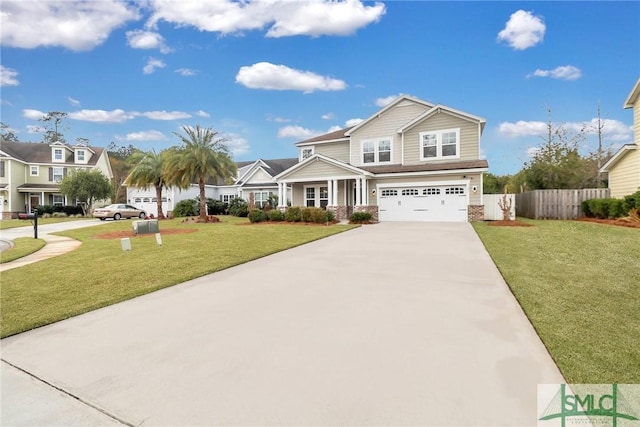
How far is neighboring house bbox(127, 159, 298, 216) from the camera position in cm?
3277

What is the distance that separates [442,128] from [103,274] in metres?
20.3

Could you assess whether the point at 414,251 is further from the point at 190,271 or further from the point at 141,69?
the point at 141,69

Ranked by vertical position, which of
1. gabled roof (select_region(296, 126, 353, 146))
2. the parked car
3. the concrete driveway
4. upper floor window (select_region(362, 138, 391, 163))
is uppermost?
gabled roof (select_region(296, 126, 353, 146))

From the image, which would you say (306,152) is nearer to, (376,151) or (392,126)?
(376,151)

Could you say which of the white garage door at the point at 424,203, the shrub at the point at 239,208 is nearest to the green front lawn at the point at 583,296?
the white garage door at the point at 424,203

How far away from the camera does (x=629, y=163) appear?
17.5 m

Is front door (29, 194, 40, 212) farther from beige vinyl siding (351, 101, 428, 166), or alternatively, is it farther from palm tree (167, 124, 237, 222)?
beige vinyl siding (351, 101, 428, 166)

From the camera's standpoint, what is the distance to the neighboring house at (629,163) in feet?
55.0

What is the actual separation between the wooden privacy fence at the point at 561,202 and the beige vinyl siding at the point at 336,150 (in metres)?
13.0

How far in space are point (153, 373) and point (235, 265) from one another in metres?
5.15

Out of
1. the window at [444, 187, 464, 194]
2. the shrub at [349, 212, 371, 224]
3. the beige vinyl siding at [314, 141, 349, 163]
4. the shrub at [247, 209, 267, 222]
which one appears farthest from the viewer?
the beige vinyl siding at [314, 141, 349, 163]

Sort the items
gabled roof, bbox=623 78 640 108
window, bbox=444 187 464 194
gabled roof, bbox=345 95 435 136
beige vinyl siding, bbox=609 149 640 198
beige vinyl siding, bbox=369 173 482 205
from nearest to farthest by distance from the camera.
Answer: gabled roof, bbox=623 78 640 108
beige vinyl siding, bbox=609 149 640 198
beige vinyl siding, bbox=369 173 482 205
window, bbox=444 187 464 194
gabled roof, bbox=345 95 435 136

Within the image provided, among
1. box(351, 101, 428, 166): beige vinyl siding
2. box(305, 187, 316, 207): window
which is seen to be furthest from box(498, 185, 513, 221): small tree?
box(305, 187, 316, 207): window

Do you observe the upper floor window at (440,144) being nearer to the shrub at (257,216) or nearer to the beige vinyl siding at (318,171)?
the beige vinyl siding at (318,171)
